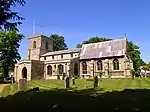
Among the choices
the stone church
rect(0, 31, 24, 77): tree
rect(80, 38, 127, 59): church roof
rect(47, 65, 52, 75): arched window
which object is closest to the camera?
the stone church

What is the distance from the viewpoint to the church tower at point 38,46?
63444 millimetres

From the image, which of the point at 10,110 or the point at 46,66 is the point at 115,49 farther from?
the point at 10,110

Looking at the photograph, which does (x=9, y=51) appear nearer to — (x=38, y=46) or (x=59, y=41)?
(x=38, y=46)

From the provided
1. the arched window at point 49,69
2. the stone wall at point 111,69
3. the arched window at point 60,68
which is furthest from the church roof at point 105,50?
the arched window at point 49,69

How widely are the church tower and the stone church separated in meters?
1.79

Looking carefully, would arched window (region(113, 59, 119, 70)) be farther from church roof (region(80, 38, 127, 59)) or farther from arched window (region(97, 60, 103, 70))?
arched window (region(97, 60, 103, 70))

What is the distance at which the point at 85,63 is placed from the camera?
5312 cm

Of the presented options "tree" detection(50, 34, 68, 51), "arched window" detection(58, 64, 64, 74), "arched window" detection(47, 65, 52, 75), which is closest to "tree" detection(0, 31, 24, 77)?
"arched window" detection(47, 65, 52, 75)

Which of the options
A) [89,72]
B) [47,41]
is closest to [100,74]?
[89,72]

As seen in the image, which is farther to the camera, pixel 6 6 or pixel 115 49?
pixel 115 49

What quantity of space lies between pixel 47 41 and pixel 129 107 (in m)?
57.7

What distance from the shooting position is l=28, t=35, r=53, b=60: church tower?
6344 centimetres

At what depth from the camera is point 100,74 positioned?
49.8m

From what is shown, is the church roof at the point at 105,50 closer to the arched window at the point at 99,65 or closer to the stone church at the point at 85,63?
the stone church at the point at 85,63
